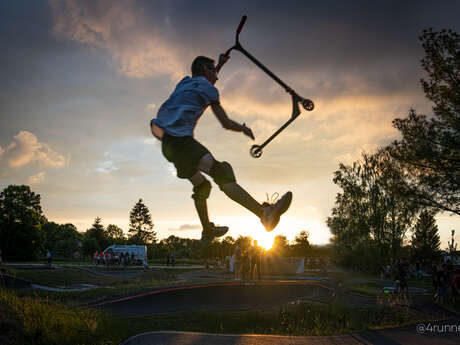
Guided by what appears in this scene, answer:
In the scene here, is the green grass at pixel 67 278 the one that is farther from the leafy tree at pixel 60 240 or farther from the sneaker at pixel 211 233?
the leafy tree at pixel 60 240

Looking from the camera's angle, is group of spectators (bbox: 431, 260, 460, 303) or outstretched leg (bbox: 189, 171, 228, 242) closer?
outstretched leg (bbox: 189, 171, 228, 242)

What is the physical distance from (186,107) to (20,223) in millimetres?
74011

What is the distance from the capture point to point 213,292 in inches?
658

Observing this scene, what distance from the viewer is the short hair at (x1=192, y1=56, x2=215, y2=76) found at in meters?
3.50

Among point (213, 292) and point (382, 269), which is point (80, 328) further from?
point (382, 269)

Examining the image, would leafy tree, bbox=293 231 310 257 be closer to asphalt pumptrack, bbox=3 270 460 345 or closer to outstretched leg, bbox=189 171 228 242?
asphalt pumptrack, bbox=3 270 460 345

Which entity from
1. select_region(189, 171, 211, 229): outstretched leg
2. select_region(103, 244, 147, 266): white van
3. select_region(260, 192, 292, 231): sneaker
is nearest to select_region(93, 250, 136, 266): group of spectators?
select_region(103, 244, 147, 266): white van

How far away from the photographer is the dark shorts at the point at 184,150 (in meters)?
3.17

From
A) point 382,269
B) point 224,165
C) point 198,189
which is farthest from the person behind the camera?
point 382,269

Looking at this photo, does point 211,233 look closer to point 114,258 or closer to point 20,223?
point 114,258

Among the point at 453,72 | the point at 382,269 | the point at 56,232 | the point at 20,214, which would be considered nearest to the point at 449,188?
the point at 453,72

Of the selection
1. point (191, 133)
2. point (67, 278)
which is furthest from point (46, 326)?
point (67, 278)

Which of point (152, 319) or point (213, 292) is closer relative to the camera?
point (152, 319)

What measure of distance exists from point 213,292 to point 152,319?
17.4 ft
